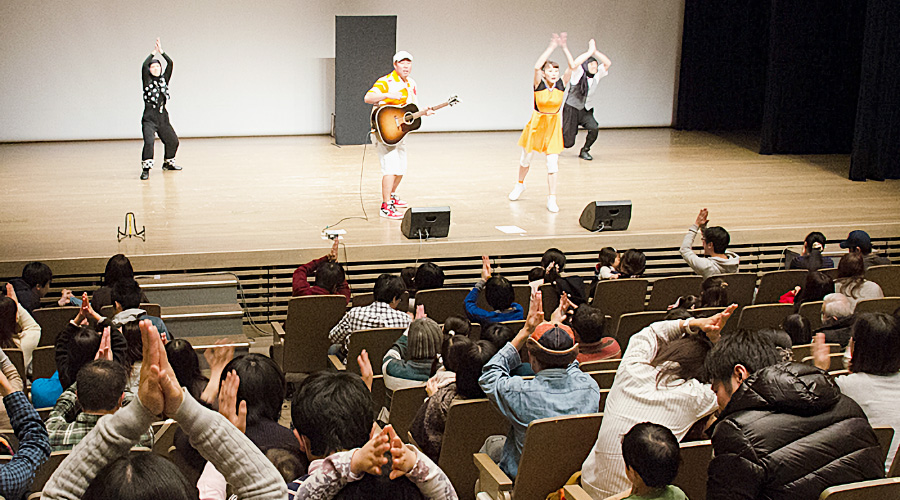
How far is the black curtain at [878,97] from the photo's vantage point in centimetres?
922

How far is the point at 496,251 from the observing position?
22.4 ft

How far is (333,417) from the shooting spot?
2.23 meters

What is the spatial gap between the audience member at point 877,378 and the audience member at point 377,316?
227 centimetres

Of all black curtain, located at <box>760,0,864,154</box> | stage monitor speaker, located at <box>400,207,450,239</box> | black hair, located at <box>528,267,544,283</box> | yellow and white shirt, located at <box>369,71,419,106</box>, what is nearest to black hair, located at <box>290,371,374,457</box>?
black hair, located at <box>528,267,544,283</box>

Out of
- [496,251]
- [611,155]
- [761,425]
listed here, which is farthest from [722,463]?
[611,155]

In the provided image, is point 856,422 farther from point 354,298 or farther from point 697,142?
point 697,142

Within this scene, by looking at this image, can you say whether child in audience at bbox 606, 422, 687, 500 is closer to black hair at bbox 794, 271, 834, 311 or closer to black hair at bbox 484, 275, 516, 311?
black hair at bbox 484, 275, 516, 311

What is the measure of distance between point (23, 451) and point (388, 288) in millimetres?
2518

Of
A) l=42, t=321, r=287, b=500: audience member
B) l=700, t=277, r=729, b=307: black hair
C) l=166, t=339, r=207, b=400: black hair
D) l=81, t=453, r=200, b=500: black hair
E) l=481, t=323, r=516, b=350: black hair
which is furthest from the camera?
l=700, t=277, r=729, b=307: black hair

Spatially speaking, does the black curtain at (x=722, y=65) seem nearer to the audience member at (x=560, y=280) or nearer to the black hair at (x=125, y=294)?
the audience member at (x=560, y=280)

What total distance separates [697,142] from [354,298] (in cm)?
788

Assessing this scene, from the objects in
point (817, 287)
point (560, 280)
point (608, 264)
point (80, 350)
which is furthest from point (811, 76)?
point (80, 350)

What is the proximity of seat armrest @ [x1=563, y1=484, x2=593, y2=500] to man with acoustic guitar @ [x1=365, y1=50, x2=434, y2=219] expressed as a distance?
4744mm

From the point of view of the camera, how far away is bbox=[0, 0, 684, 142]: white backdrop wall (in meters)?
11.1
